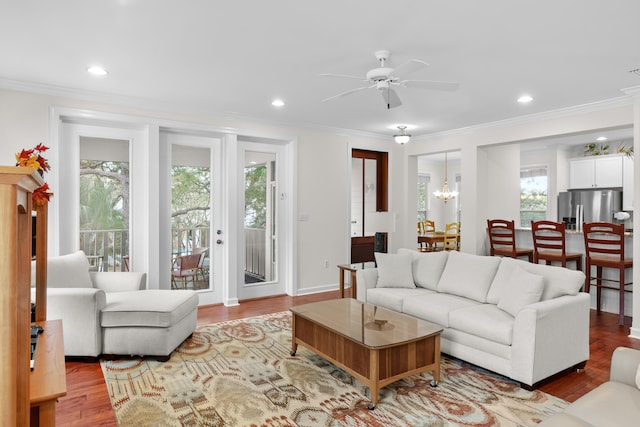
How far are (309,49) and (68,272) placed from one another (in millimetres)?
2851

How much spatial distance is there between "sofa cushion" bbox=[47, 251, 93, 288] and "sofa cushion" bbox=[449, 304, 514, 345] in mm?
3281

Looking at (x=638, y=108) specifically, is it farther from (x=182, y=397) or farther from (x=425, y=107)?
(x=182, y=397)

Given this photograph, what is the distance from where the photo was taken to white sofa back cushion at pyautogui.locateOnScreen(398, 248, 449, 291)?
4.19 meters

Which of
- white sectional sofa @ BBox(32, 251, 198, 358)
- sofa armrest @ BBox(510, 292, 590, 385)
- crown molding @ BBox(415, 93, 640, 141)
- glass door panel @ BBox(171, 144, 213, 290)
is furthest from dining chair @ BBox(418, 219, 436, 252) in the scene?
white sectional sofa @ BBox(32, 251, 198, 358)

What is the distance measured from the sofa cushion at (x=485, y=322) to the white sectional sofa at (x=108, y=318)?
237 cm

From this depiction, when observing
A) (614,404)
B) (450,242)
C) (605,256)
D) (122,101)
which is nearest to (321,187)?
(122,101)

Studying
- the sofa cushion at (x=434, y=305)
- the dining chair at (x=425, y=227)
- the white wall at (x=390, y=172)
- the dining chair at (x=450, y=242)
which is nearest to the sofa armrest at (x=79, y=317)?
the white wall at (x=390, y=172)

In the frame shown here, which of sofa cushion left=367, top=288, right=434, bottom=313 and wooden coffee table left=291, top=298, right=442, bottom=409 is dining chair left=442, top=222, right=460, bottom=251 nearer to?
sofa cushion left=367, top=288, right=434, bottom=313

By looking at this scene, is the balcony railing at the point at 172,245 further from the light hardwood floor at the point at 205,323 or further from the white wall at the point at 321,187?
the light hardwood floor at the point at 205,323

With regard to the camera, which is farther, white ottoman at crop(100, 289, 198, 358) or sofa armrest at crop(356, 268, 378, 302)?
sofa armrest at crop(356, 268, 378, 302)

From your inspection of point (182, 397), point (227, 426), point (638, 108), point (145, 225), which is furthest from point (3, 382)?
point (638, 108)

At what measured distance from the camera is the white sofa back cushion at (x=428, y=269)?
4.19m

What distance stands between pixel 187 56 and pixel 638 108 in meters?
4.32

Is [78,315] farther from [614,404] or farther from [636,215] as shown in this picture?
[636,215]
